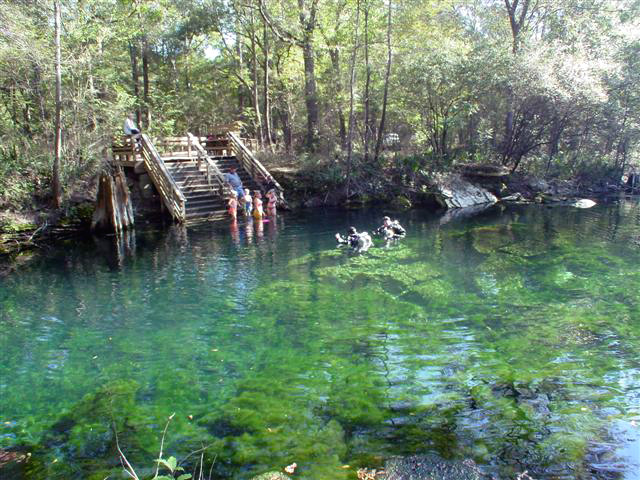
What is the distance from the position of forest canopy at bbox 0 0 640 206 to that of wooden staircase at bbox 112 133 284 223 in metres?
1.74

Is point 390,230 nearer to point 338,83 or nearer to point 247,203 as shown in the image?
point 247,203

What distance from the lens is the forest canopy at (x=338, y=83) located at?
19.7 meters

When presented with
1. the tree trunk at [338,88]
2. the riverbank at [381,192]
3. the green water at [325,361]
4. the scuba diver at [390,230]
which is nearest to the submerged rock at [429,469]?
the green water at [325,361]

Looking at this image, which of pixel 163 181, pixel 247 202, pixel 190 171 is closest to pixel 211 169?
pixel 190 171

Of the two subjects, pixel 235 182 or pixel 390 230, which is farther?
pixel 235 182

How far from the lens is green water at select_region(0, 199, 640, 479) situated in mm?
5500

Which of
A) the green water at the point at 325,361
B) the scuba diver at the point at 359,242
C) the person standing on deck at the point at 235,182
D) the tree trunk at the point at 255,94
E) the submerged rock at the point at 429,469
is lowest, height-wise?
the submerged rock at the point at 429,469

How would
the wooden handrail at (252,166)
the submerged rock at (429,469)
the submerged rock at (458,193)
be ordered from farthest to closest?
the submerged rock at (458,193), the wooden handrail at (252,166), the submerged rock at (429,469)

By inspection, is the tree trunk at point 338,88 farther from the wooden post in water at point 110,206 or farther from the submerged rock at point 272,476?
the submerged rock at point 272,476

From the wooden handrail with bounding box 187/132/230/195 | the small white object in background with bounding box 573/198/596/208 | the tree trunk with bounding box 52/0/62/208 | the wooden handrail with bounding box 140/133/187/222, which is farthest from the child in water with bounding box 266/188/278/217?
the small white object in background with bounding box 573/198/596/208

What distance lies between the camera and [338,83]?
2769 centimetres

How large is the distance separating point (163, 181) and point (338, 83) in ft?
40.0

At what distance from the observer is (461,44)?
89.3 feet

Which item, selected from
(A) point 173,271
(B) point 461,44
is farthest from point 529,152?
(A) point 173,271
